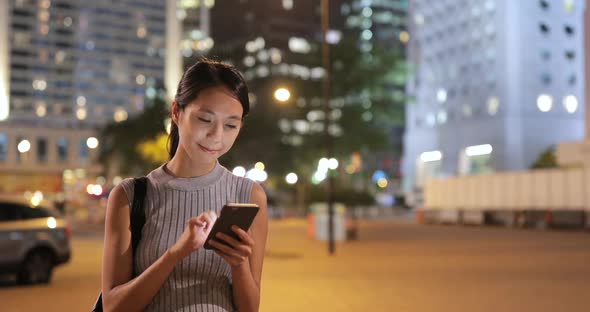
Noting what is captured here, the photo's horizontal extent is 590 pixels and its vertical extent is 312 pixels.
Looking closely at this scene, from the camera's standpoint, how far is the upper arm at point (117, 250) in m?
2.93

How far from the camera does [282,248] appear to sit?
27.6 meters

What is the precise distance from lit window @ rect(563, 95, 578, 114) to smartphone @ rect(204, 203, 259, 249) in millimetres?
80963

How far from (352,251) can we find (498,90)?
2260 inches

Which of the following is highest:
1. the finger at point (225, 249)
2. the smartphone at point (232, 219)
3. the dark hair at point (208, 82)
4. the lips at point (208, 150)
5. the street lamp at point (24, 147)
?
the street lamp at point (24, 147)

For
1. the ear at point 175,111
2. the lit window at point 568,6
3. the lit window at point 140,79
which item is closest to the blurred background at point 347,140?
the lit window at point 568,6

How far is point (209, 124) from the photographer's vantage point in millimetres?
3045

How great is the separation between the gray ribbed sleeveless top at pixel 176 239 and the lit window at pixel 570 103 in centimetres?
8079

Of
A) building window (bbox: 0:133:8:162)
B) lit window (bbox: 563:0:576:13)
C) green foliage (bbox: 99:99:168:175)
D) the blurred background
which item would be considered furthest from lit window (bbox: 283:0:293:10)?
lit window (bbox: 563:0:576:13)

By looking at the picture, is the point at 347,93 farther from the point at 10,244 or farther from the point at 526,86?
the point at 10,244

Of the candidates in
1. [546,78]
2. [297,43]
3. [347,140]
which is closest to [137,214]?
[347,140]

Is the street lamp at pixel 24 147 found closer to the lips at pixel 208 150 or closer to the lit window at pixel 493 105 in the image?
the lit window at pixel 493 105

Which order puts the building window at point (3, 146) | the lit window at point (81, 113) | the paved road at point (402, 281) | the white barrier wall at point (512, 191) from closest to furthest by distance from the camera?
the paved road at point (402, 281), the white barrier wall at point (512, 191), the building window at point (3, 146), the lit window at point (81, 113)

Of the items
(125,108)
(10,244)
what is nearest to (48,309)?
(10,244)

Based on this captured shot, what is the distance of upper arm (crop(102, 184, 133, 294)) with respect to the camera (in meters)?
2.93
